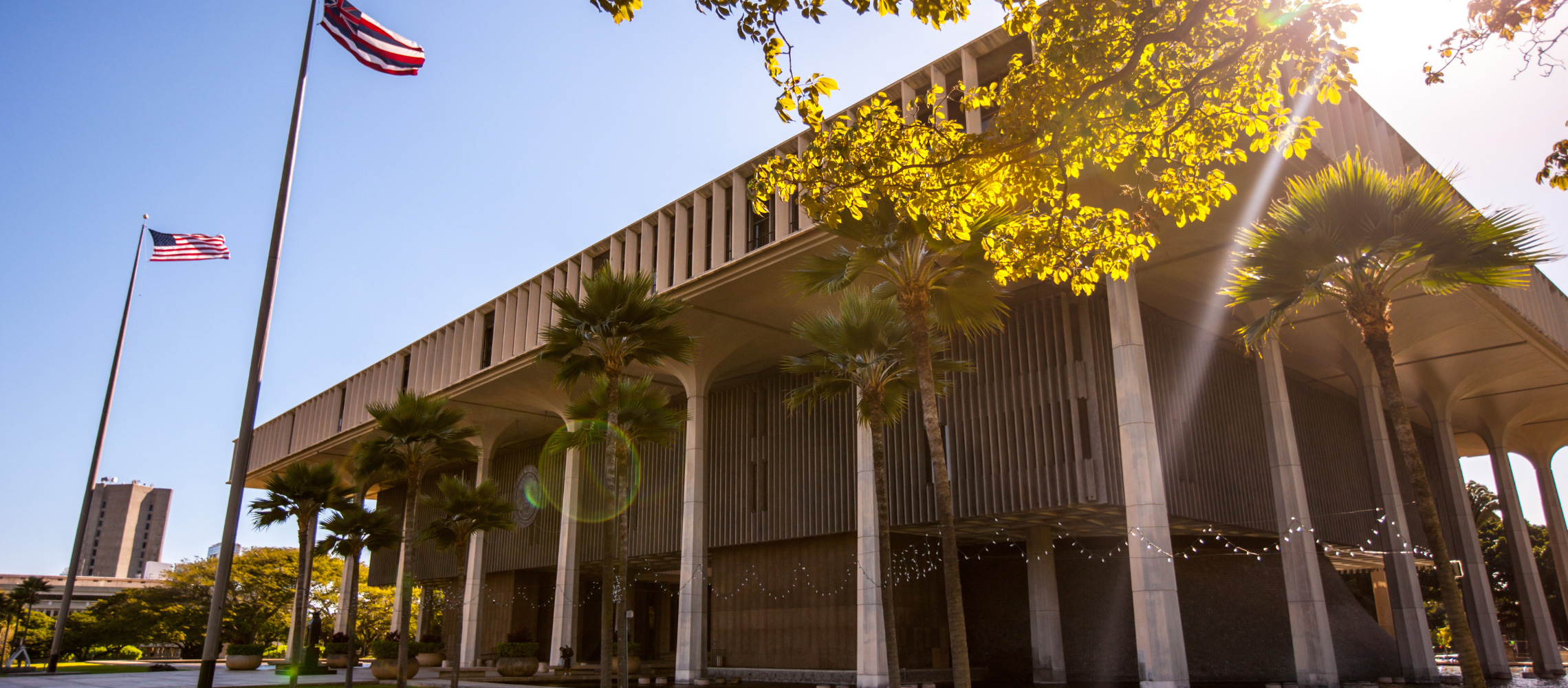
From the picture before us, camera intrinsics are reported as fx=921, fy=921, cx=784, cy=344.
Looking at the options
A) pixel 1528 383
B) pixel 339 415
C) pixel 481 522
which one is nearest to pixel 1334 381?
pixel 1528 383

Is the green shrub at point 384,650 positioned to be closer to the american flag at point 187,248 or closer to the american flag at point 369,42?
the american flag at point 187,248

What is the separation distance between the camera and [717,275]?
22.3 metres

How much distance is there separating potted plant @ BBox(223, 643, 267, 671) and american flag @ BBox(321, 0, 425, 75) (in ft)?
85.3

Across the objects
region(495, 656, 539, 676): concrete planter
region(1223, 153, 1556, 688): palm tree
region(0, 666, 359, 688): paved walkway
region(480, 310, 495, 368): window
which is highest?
region(480, 310, 495, 368): window

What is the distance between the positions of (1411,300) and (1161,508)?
417 inches

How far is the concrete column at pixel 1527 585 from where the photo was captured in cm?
3042

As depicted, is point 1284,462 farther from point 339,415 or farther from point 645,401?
point 339,415

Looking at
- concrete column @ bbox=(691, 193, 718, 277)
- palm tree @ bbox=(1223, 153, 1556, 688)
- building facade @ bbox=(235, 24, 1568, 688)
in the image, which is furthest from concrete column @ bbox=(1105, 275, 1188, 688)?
concrete column @ bbox=(691, 193, 718, 277)

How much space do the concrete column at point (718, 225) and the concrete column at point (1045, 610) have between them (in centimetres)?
1076

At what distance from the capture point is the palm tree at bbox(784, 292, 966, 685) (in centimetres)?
1521

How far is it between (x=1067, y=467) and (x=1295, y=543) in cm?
591

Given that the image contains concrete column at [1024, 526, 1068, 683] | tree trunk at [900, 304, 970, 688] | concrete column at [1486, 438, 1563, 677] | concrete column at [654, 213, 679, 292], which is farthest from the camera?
concrete column at [1486, 438, 1563, 677]

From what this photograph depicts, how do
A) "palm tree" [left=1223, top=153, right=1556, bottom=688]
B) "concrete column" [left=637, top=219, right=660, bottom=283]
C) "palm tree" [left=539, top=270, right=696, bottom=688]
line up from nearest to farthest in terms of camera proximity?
"palm tree" [left=1223, top=153, right=1556, bottom=688], "palm tree" [left=539, top=270, right=696, bottom=688], "concrete column" [left=637, top=219, right=660, bottom=283]

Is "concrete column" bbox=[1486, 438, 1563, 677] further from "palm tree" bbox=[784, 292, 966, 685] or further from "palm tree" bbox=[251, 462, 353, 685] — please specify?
"palm tree" bbox=[251, 462, 353, 685]
